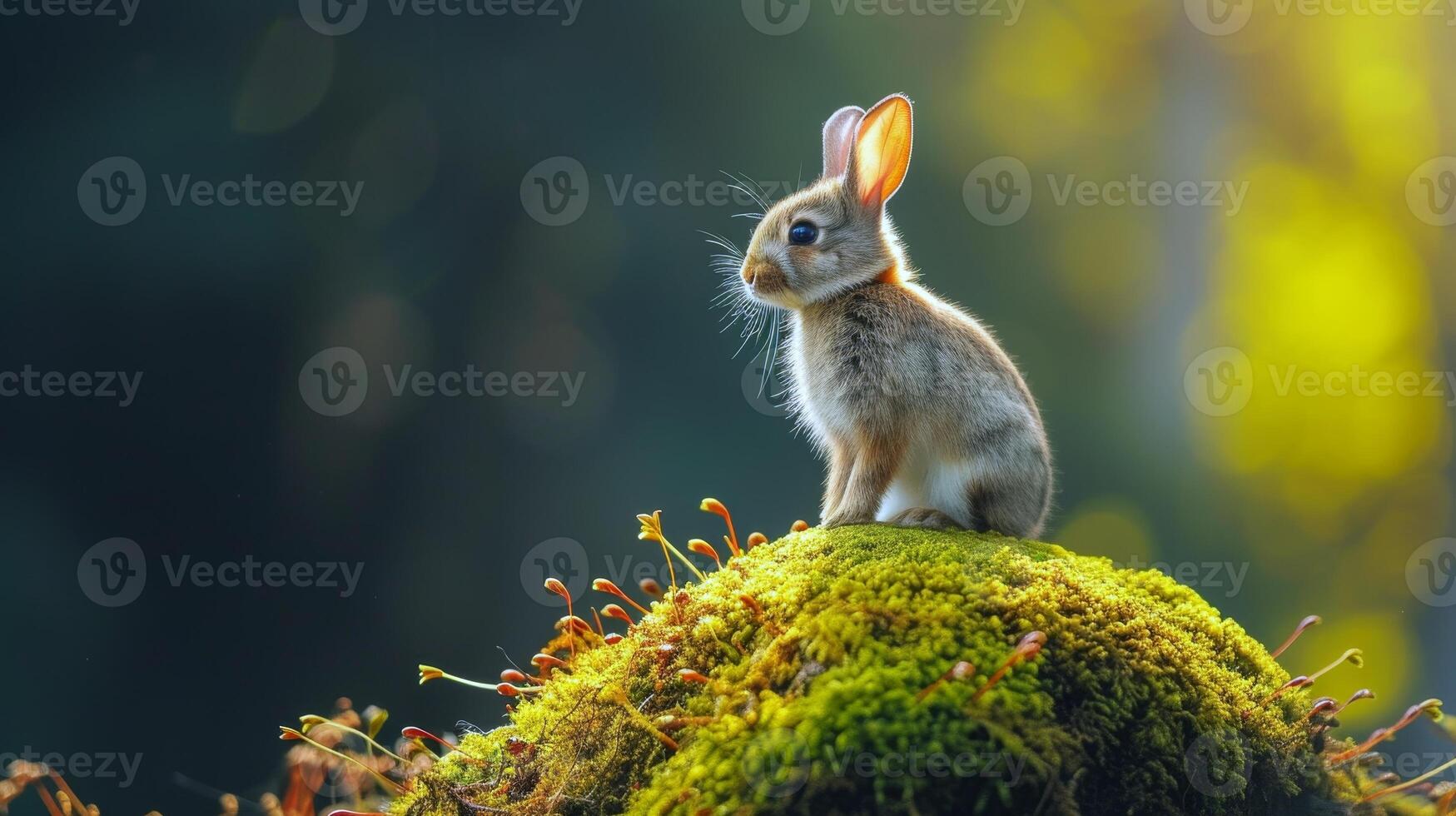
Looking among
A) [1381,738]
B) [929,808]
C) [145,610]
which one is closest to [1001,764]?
[929,808]

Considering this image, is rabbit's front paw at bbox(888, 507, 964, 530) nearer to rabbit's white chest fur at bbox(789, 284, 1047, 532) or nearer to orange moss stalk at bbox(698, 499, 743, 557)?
rabbit's white chest fur at bbox(789, 284, 1047, 532)

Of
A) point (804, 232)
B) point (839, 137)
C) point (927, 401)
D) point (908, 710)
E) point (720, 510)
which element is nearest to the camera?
point (908, 710)

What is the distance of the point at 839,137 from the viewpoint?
300 centimetres

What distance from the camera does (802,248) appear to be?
266cm

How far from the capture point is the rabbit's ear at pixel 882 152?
2.61 m

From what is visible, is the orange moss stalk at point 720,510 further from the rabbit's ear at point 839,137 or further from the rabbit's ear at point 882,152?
the rabbit's ear at point 839,137

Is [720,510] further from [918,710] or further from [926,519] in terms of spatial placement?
[918,710]

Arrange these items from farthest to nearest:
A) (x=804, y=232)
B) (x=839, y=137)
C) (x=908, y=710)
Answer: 1. (x=839, y=137)
2. (x=804, y=232)
3. (x=908, y=710)

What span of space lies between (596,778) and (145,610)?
11.3 ft

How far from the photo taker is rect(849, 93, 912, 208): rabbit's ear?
8.57 ft

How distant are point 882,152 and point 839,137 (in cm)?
35

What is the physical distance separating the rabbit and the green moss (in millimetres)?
493

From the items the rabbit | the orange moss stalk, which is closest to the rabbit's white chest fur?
the rabbit

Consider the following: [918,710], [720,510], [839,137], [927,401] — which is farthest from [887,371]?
[918,710]
